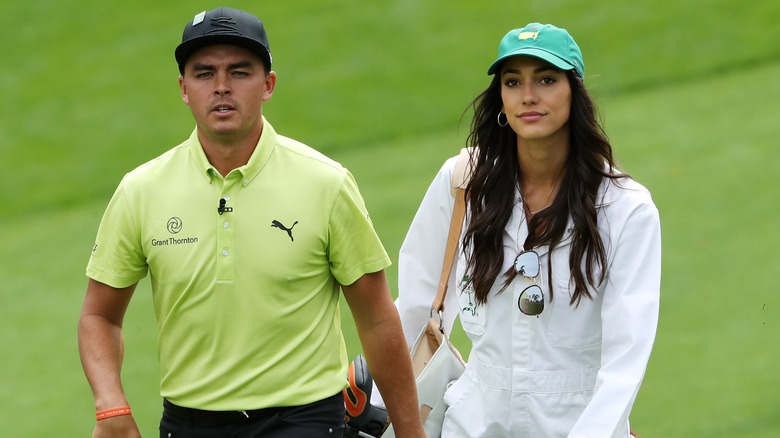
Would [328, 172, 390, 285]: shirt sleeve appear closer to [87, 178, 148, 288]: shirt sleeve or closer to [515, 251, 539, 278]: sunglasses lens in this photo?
[515, 251, 539, 278]: sunglasses lens

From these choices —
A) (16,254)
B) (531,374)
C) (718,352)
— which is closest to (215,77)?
(531,374)

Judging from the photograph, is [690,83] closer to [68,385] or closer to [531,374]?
[68,385]

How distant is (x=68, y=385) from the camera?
11.7 meters

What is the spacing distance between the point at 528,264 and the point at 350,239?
0.72 m

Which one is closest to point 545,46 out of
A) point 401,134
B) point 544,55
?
point 544,55

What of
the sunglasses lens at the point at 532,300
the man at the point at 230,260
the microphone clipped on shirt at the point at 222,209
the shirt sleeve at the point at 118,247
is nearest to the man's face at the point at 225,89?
the man at the point at 230,260

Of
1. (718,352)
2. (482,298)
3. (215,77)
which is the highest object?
(215,77)

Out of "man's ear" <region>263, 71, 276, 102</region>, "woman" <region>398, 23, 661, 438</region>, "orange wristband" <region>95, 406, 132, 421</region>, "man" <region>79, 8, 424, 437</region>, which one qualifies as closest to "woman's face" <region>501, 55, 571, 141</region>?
"woman" <region>398, 23, 661, 438</region>

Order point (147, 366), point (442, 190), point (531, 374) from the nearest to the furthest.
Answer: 1. point (531, 374)
2. point (442, 190)
3. point (147, 366)

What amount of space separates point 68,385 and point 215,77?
7708mm

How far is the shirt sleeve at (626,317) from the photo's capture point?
4633 millimetres

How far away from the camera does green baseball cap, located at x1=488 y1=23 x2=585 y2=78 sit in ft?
16.3

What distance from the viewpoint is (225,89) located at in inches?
180

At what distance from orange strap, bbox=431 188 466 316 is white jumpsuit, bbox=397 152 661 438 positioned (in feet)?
0.24
